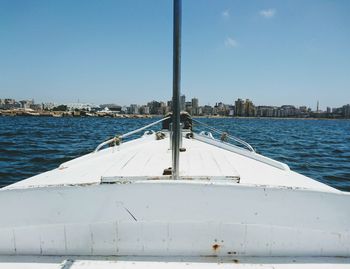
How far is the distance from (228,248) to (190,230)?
36 centimetres

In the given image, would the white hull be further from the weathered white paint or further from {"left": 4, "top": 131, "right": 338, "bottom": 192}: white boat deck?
{"left": 4, "top": 131, "right": 338, "bottom": 192}: white boat deck

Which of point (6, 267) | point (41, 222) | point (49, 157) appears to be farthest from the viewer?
point (49, 157)

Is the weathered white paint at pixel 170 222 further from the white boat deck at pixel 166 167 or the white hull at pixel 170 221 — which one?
the white boat deck at pixel 166 167

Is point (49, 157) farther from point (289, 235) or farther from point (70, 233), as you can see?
point (289, 235)

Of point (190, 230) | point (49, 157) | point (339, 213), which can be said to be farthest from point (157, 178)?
point (49, 157)

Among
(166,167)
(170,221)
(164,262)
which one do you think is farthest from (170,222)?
(166,167)

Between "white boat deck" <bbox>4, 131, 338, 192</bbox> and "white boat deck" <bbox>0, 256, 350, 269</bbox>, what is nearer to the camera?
"white boat deck" <bbox>0, 256, 350, 269</bbox>

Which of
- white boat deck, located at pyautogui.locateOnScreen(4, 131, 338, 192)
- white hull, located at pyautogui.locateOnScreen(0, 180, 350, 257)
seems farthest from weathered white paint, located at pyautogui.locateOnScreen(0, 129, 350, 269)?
white boat deck, located at pyautogui.locateOnScreen(4, 131, 338, 192)

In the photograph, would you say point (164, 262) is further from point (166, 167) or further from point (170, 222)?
point (166, 167)

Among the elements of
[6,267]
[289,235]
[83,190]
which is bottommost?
[6,267]

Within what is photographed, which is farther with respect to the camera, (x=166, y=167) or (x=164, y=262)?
(x=166, y=167)

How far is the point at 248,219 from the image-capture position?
2.36 meters

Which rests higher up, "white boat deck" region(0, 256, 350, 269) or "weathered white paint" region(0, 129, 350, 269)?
"weathered white paint" region(0, 129, 350, 269)

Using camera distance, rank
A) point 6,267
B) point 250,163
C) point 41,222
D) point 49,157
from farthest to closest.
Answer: point 49,157 < point 250,163 < point 41,222 < point 6,267
